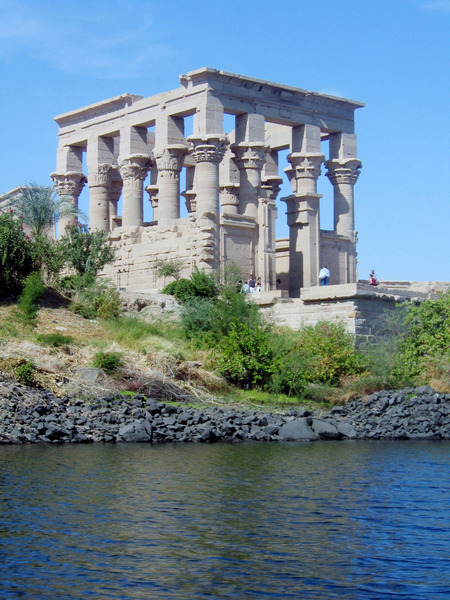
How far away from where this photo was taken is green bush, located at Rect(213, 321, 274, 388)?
21.9 metres

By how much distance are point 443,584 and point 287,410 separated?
12.1 meters

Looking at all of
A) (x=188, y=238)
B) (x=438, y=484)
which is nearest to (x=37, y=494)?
(x=438, y=484)

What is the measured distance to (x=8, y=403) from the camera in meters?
17.2

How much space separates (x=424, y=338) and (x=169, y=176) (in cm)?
1448

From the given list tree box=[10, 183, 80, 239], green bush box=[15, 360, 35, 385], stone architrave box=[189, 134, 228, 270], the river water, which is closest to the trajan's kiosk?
stone architrave box=[189, 134, 228, 270]

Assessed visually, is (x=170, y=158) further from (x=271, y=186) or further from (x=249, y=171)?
(x=271, y=186)

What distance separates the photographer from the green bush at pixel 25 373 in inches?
728

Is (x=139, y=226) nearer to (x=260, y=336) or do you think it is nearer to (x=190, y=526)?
(x=260, y=336)

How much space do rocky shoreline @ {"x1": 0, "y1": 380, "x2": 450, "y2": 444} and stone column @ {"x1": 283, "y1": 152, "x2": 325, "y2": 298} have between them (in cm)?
1510

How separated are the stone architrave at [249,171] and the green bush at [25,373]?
16.5 m

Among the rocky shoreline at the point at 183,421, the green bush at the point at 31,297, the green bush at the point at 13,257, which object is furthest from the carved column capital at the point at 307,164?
the rocky shoreline at the point at 183,421

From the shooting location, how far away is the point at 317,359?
23062mm

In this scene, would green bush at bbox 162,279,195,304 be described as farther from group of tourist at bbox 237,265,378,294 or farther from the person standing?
→ the person standing

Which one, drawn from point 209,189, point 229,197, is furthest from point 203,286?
point 229,197
